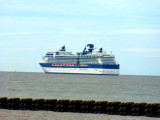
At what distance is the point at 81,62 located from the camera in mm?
129625

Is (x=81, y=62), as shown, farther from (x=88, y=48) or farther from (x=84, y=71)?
(x=88, y=48)

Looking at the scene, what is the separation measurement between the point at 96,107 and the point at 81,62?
106 meters

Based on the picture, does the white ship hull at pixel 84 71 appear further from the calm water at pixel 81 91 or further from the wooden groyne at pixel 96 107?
the wooden groyne at pixel 96 107

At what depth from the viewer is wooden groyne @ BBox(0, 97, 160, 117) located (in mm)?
23656

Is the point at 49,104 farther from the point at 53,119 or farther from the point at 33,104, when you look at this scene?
the point at 53,119

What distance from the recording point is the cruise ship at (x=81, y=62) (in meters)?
126

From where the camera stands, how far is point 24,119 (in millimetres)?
20484

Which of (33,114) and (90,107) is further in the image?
(90,107)

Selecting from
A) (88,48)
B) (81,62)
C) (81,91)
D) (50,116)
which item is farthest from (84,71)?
(50,116)

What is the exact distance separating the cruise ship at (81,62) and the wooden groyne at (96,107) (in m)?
101

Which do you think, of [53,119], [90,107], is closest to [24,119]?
[53,119]

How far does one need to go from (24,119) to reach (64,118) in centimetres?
231

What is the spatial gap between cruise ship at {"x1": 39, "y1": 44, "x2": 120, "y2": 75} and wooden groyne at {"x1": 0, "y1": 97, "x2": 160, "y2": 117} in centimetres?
10078

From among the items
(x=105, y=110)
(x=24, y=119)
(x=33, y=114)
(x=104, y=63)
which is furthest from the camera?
(x=104, y=63)
